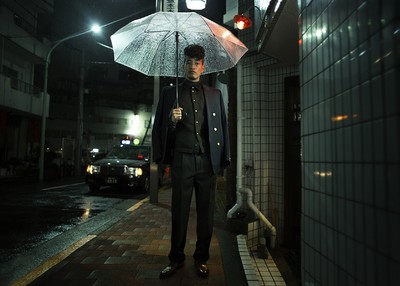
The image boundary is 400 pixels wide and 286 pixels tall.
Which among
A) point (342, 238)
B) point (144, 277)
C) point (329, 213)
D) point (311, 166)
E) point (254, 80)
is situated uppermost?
point (254, 80)

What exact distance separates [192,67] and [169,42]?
71 cm

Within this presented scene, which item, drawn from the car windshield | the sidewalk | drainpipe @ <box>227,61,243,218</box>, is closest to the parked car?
the car windshield

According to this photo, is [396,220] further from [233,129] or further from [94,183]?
[94,183]

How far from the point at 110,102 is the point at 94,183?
111ft

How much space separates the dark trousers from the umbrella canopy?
1.05m

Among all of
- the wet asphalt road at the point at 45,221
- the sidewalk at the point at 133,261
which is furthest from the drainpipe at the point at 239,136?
the wet asphalt road at the point at 45,221

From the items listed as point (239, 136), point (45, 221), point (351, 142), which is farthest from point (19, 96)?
point (351, 142)

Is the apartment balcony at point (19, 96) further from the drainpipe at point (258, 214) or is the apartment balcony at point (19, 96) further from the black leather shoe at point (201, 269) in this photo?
the black leather shoe at point (201, 269)

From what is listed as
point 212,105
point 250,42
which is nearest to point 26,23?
point 250,42

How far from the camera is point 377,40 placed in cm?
133

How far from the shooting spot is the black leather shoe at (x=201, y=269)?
2933mm

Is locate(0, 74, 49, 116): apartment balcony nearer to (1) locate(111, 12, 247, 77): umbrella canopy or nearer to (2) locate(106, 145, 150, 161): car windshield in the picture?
(2) locate(106, 145, 150, 161): car windshield

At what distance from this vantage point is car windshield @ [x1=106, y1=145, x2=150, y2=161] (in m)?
12.5

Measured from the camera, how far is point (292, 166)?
5.16m
